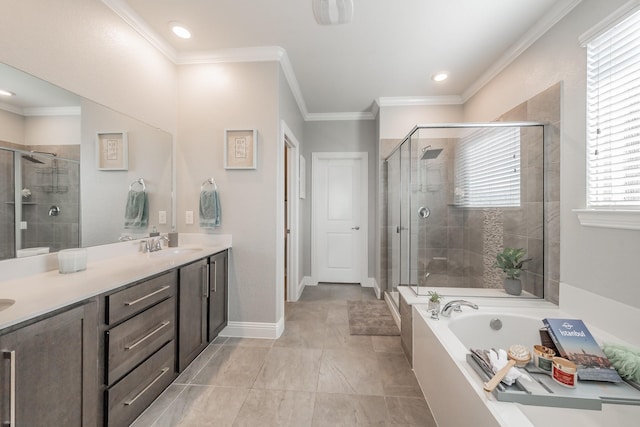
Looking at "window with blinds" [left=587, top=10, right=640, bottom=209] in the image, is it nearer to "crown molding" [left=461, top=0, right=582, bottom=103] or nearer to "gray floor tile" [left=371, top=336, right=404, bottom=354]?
"crown molding" [left=461, top=0, right=582, bottom=103]

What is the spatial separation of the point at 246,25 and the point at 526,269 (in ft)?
9.92

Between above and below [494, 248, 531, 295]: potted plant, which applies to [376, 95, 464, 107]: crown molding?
above

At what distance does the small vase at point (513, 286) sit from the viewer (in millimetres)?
2119

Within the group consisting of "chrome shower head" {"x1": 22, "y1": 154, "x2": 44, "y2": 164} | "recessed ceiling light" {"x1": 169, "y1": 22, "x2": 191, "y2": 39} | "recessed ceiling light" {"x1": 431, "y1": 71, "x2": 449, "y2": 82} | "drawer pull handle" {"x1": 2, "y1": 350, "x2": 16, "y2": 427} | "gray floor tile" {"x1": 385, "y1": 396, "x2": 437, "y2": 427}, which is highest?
"recessed ceiling light" {"x1": 431, "y1": 71, "x2": 449, "y2": 82}

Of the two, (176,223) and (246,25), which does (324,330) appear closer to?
(176,223)

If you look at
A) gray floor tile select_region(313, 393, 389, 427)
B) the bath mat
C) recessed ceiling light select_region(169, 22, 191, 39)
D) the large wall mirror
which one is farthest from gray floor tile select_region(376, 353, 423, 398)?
recessed ceiling light select_region(169, 22, 191, 39)

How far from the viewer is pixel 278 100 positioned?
245cm

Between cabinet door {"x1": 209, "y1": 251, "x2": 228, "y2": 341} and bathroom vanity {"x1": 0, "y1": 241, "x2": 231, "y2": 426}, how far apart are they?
0.18 m

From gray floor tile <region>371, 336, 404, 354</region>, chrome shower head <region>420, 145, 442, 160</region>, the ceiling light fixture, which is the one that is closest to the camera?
the ceiling light fixture

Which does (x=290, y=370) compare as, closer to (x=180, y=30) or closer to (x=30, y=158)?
(x=30, y=158)

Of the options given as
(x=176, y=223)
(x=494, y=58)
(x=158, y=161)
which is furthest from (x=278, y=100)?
(x=494, y=58)

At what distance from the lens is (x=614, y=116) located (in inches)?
59.1

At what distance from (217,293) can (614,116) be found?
9.73 feet

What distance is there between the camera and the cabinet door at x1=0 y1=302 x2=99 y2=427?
0.83m
